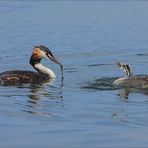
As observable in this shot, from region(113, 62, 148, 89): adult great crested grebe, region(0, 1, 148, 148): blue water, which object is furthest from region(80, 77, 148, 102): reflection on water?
region(113, 62, 148, 89): adult great crested grebe

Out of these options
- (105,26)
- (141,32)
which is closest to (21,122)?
(141,32)

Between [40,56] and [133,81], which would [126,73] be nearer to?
[133,81]

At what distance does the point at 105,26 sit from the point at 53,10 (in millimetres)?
7789

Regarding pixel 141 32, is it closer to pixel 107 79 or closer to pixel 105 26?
pixel 105 26

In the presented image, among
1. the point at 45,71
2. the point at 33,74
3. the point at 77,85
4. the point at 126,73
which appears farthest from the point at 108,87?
the point at 45,71

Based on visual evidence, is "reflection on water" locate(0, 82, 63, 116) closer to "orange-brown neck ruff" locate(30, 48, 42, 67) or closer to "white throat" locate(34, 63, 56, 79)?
"white throat" locate(34, 63, 56, 79)

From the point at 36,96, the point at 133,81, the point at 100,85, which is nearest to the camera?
the point at 36,96

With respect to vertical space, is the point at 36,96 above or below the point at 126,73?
below

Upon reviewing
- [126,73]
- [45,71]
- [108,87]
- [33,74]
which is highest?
[45,71]

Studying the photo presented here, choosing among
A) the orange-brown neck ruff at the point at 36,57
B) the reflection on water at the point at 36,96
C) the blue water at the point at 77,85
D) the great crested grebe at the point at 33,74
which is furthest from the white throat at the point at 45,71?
the reflection on water at the point at 36,96

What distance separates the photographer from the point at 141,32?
97.2ft

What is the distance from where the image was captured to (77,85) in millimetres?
17359

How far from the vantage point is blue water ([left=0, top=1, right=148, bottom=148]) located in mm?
11891

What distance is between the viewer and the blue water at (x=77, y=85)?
1189 cm
